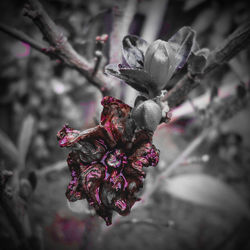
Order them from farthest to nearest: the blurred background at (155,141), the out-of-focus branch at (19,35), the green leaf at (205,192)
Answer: the green leaf at (205,192) < the blurred background at (155,141) < the out-of-focus branch at (19,35)

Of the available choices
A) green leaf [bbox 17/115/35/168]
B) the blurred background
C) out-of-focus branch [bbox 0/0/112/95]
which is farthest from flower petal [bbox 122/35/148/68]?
green leaf [bbox 17/115/35/168]

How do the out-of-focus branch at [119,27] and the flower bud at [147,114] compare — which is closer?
the flower bud at [147,114]

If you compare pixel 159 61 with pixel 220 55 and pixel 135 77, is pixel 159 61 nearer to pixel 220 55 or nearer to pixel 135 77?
pixel 135 77

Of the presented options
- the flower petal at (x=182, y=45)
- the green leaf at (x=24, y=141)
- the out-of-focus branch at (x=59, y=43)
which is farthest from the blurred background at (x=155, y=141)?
the flower petal at (x=182, y=45)

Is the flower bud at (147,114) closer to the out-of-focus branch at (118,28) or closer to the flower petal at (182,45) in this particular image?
the flower petal at (182,45)

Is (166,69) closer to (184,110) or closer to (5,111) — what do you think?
(184,110)

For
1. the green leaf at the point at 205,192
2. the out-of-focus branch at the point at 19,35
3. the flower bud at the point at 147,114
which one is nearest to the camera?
the flower bud at the point at 147,114

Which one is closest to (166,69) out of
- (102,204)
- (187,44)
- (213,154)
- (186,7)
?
(187,44)
